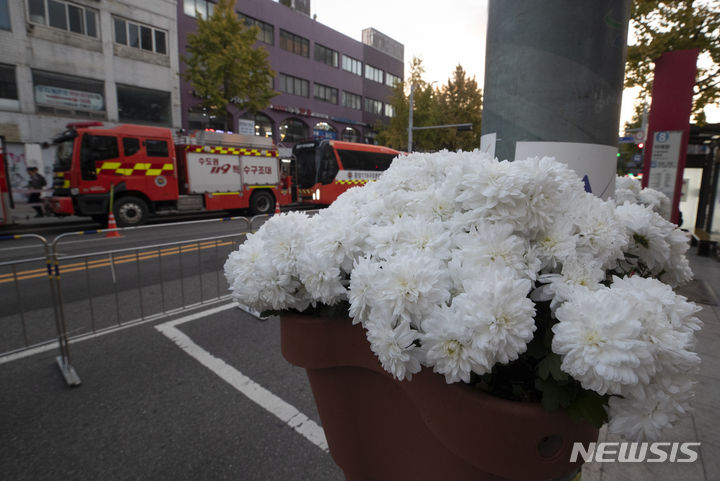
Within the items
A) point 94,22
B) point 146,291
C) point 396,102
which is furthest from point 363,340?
point 396,102

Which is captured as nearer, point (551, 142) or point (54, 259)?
point (551, 142)

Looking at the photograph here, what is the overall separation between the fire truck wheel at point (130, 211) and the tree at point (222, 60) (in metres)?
7.74

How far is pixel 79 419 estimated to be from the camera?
2785 millimetres

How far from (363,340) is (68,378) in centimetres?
329

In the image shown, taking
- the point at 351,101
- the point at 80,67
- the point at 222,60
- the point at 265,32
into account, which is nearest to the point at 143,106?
the point at 80,67

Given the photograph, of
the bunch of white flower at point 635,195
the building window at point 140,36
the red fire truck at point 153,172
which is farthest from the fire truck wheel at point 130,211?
the bunch of white flower at point 635,195

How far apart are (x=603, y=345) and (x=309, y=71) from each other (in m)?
32.4

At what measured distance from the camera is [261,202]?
1672 centimetres

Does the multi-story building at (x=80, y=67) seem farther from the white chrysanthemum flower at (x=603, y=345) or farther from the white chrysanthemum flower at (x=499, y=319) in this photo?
the white chrysanthemum flower at (x=603, y=345)

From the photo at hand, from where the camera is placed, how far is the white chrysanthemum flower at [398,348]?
2.87 feet

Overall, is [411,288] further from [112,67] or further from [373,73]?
[373,73]

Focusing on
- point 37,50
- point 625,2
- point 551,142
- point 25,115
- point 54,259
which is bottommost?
point 54,259

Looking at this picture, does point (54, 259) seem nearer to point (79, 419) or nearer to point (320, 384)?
point (79, 419)

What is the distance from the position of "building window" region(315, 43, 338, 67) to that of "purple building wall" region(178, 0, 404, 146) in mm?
287
